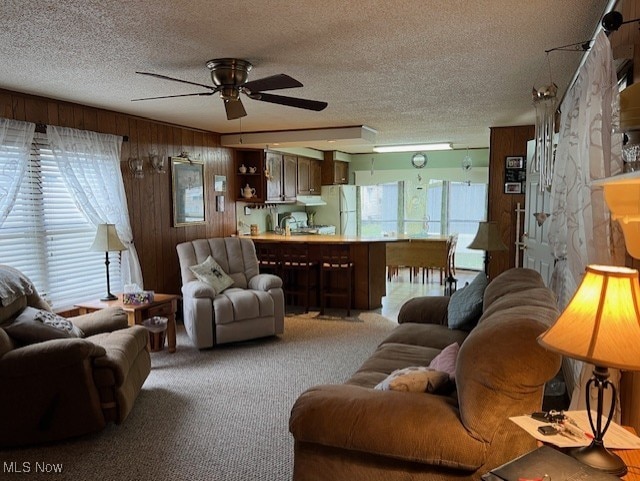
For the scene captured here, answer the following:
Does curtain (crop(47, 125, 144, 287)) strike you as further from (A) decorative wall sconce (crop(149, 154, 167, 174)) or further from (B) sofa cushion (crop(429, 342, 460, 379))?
(B) sofa cushion (crop(429, 342, 460, 379))

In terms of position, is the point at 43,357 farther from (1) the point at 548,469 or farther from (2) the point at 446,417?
(1) the point at 548,469

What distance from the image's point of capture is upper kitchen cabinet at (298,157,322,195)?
7.86 meters

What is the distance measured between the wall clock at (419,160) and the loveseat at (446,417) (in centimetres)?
712

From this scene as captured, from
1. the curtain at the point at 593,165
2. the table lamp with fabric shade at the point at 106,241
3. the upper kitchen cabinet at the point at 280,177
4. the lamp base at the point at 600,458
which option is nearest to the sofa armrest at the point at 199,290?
the table lamp with fabric shade at the point at 106,241

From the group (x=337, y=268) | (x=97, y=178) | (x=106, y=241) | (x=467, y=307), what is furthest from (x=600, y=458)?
(x=337, y=268)

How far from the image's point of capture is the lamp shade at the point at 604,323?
1.10 metres

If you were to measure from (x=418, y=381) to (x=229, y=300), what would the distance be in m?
2.83

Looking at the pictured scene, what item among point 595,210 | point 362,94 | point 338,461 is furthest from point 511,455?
point 362,94

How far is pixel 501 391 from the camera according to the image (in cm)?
163

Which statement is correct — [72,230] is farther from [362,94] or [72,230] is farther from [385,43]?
[385,43]

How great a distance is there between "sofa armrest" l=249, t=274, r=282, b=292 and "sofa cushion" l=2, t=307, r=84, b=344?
6.52ft

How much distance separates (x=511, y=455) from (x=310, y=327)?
3586 millimetres

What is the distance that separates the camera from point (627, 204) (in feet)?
4.39

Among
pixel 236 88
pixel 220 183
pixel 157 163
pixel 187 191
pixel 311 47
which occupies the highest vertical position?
pixel 311 47
